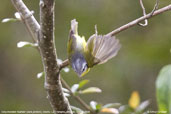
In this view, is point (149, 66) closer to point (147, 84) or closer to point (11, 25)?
point (147, 84)

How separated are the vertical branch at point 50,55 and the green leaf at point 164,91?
443 millimetres

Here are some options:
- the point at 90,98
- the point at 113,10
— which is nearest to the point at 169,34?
the point at 113,10

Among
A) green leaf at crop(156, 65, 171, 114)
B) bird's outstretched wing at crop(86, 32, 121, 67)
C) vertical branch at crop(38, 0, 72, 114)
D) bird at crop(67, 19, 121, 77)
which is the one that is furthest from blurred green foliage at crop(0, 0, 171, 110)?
vertical branch at crop(38, 0, 72, 114)

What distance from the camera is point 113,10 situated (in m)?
3.97

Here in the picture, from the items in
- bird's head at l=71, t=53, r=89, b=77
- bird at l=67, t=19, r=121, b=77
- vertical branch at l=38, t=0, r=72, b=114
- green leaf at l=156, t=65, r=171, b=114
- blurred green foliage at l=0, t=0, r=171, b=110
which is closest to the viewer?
vertical branch at l=38, t=0, r=72, b=114

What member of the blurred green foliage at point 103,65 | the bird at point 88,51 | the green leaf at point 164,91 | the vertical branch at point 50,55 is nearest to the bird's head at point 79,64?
the bird at point 88,51

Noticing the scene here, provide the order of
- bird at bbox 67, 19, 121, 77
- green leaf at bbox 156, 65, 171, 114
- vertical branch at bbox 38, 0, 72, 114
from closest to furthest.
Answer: vertical branch at bbox 38, 0, 72, 114 < green leaf at bbox 156, 65, 171, 114 < bird at bbox 67, 19, 121, 77

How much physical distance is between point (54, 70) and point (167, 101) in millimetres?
572

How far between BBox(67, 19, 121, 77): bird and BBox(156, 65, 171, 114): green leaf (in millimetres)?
264

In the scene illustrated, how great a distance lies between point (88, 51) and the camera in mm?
2051

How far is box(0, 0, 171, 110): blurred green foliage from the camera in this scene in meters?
3.75

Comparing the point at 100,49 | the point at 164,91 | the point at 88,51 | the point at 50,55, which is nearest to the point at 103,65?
the point at 88,51

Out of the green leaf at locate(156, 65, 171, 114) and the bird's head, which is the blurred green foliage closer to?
the bird's head

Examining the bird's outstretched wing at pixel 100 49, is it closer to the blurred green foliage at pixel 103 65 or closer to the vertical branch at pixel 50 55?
the vertical branch at pixel 50 55
